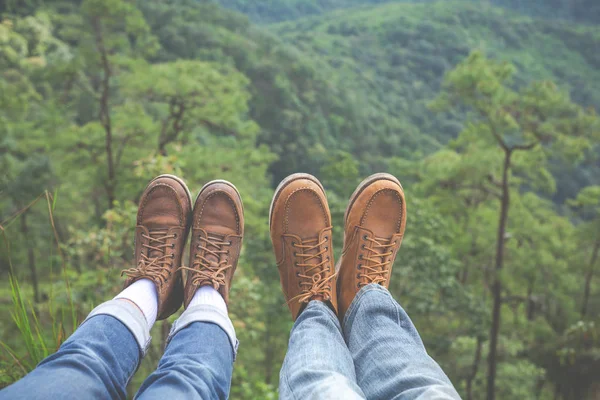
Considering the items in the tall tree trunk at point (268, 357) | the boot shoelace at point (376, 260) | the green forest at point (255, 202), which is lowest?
the tall tree trunk at point (268, 357)

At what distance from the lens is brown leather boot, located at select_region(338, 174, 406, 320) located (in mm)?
2207

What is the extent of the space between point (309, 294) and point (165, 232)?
819mm

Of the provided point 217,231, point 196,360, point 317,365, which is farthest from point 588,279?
point 196,360

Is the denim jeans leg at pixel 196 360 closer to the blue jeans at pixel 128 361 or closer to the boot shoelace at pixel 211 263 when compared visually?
the blue jeans at pixel 128 361

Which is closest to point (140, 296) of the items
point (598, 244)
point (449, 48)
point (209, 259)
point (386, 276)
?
point (209, 259)

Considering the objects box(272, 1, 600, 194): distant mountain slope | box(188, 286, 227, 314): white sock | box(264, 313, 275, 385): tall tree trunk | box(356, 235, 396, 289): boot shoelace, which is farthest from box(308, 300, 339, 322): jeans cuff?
box(272, 1, 600, 194): distant mountain slope

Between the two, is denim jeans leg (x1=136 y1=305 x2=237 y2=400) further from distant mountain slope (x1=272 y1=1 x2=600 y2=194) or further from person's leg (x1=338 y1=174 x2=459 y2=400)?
distant mountain slope (x1=272 y1=1 x2=600 y2=194)

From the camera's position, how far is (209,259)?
6.87 ft

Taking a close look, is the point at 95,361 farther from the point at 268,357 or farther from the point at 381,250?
the point at 268,357

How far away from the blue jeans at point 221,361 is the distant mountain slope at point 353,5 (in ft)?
242

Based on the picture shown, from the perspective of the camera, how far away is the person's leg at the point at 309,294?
4.21 feet

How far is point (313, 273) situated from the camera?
A: 210 cm

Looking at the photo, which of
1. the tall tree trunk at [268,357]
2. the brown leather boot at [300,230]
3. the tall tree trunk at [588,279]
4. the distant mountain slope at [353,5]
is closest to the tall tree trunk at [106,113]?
the tall tree trunk at [268,357]

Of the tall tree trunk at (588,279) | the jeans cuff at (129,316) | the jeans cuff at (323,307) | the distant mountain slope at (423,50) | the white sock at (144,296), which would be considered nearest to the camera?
the jeans cuff at (129,316)
